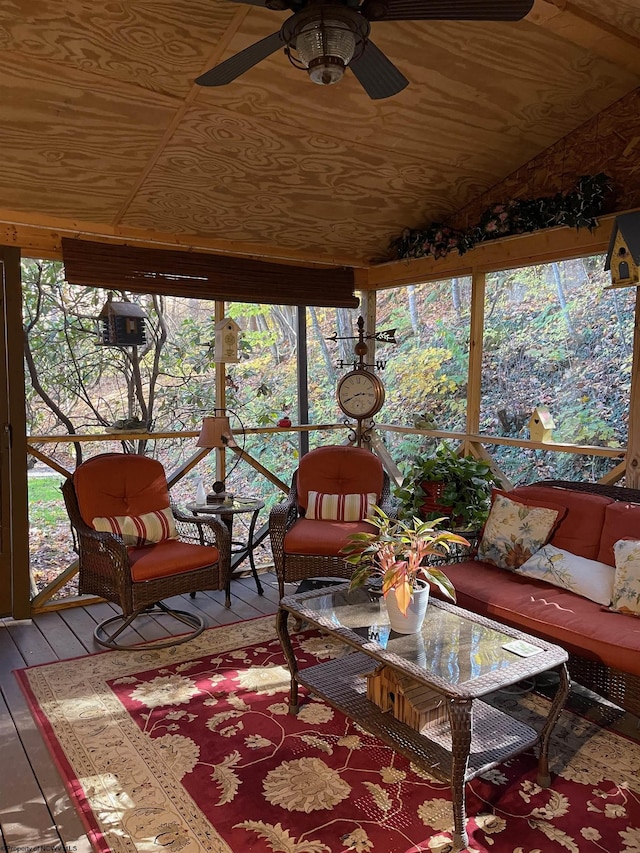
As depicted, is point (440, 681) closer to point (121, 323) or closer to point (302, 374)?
point (121, 323)

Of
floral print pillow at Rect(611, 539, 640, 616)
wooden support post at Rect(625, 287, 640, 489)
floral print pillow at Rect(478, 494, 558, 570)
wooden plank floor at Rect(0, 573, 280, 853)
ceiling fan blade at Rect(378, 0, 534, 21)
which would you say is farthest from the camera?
wooden support post at Rect(625, 287, 640, 489)

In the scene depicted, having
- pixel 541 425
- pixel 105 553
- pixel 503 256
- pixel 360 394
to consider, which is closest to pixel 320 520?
pixel 360 394

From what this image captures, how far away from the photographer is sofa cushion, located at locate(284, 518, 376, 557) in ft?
12.6

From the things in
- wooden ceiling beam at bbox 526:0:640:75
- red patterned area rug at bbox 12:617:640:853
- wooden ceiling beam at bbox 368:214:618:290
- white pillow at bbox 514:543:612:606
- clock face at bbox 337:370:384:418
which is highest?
wooden ceiling beam at bbox 526:0:640:75

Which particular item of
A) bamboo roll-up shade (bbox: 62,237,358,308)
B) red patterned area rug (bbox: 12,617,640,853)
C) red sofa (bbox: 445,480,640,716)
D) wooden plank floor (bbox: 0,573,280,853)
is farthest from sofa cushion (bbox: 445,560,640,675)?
bamboo roll-up shade (bbox: 62,237,358,308)

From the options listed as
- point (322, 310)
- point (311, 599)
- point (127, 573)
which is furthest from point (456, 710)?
point (322, 310)

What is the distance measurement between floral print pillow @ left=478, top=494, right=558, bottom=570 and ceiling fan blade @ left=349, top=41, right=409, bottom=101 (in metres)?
2.23

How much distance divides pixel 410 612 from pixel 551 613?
0.77 metres

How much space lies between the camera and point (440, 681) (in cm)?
216

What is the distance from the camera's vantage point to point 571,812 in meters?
2.24

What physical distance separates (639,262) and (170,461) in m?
3.59

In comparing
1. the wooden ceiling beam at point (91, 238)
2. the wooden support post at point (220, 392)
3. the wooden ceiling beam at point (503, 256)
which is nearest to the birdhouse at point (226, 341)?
the wooden support post at point (220, 392)

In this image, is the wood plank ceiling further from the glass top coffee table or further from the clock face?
the glass top coffee table

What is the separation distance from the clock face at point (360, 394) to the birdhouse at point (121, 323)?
1590 millimetres
